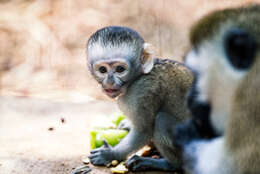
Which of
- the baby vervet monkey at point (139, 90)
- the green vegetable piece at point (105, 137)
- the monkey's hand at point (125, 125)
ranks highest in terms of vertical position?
the baby vervet monkey at point (139, 90)

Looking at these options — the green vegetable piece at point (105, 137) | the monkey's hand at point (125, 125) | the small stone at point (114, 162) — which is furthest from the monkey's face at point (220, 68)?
the monkey's hand at point (125, 125)

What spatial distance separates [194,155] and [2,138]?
3094 millimetres

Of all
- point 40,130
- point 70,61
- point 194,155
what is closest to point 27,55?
point 70,61

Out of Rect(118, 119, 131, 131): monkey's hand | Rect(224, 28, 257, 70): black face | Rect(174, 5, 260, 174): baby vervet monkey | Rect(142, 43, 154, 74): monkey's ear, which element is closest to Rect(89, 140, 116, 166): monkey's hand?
Rect(118, 119, 131, 131): monkey's hand

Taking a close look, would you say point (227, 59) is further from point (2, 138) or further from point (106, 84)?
point (2, 138)

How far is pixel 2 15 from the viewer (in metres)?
8.33

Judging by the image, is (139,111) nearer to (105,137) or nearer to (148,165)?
(148,165)

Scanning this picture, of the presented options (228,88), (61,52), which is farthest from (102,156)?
(61,52)

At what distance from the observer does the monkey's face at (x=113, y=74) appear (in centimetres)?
394

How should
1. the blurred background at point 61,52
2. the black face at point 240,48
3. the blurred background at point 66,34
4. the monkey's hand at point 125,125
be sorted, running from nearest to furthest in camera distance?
1. the black face at point 240,48
2. the monkey's hand at point 125,125
3. the blurred background at point 61,52
4. the blurred background at point 66,34

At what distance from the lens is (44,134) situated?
5.19m

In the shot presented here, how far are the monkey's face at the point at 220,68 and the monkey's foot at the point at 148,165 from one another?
4.92ft

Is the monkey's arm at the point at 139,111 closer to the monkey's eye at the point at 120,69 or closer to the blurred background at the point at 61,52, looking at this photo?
the monkey's eye at the point at 120,69

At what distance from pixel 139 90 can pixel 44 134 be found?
5.70ft
